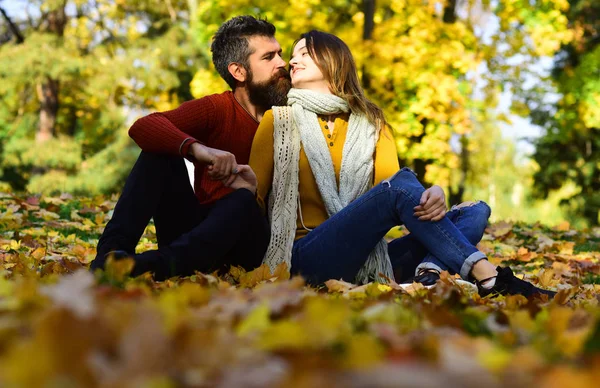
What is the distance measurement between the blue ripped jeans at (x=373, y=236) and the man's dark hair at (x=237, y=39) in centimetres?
98

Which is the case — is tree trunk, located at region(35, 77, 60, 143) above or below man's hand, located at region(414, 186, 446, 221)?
below

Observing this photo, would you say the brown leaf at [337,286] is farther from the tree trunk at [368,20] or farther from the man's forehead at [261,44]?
the tree trunk at [368,20]

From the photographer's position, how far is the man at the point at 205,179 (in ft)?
8.77

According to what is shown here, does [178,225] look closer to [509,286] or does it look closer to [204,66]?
[509,286]

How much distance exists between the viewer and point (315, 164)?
10.4 feet

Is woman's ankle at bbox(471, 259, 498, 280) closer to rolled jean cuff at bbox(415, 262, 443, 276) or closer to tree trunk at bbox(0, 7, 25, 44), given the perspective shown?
rolled jean cuff at bbox(415, 262, 443, 276)

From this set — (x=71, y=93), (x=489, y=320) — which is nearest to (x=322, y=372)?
(x=489, y=320)

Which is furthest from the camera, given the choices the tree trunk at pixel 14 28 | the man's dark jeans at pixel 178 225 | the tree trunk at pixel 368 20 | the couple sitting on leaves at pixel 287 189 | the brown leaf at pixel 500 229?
the tree trunk at pixel 14 28

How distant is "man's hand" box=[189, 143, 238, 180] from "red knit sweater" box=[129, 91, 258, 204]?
45 millimetres

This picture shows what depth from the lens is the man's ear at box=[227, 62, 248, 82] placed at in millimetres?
3439

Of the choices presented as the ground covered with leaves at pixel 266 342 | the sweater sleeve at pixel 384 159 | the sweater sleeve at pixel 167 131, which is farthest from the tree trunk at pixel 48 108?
the ground covered with leaves at pixel 266 342

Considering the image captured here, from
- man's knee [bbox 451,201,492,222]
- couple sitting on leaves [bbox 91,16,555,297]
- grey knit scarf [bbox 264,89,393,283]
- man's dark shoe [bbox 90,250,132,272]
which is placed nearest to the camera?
man's dark shoe [bbox 90,250,132,272]

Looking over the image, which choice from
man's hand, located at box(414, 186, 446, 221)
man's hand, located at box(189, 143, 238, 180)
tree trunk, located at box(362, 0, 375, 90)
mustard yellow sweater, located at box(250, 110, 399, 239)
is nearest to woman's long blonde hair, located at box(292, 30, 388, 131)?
mustard yellow sweater, located at box(250, 110, 399, 239)

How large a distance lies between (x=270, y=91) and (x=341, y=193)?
63 centimetres
